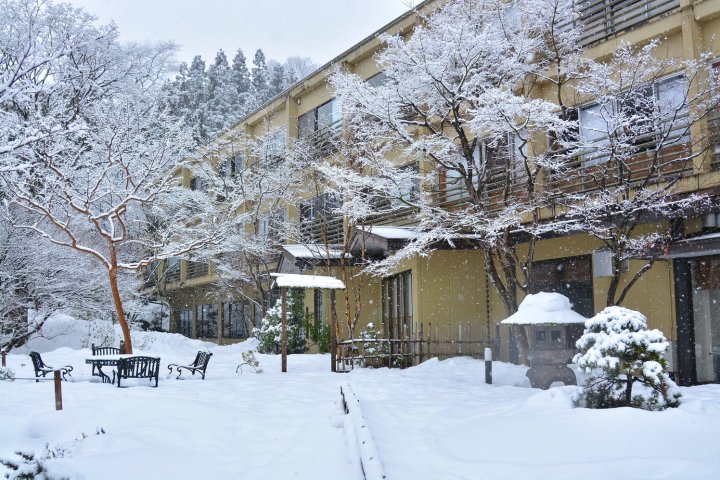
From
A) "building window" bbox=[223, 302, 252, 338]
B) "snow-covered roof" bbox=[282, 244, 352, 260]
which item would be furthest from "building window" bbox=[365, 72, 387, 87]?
"building window" bbox=[223, 302, 252, 338]

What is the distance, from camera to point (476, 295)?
1853 cm

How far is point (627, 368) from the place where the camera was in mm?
7469

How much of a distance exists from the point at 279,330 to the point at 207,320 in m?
15.4

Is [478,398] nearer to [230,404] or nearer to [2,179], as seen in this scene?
[230,404]

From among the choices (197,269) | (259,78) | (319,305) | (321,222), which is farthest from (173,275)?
(259,78)

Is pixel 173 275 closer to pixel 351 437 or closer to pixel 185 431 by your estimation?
pixel 185 431

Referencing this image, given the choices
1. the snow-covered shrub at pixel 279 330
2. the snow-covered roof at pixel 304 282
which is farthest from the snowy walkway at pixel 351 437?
the snow-covered shrub at pixel 279 330

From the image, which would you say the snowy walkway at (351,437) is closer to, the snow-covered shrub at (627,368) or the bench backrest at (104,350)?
the snow-covered shrub at (627,368)

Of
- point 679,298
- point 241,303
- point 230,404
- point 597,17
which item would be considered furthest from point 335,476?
point 241,303

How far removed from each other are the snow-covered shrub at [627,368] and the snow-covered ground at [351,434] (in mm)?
344

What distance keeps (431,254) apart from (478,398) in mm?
7412

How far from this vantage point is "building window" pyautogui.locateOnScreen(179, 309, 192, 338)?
3874 cm

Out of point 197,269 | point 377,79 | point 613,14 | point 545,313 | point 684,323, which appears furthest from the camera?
point 197,269

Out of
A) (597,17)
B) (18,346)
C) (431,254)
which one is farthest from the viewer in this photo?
(18,346)
